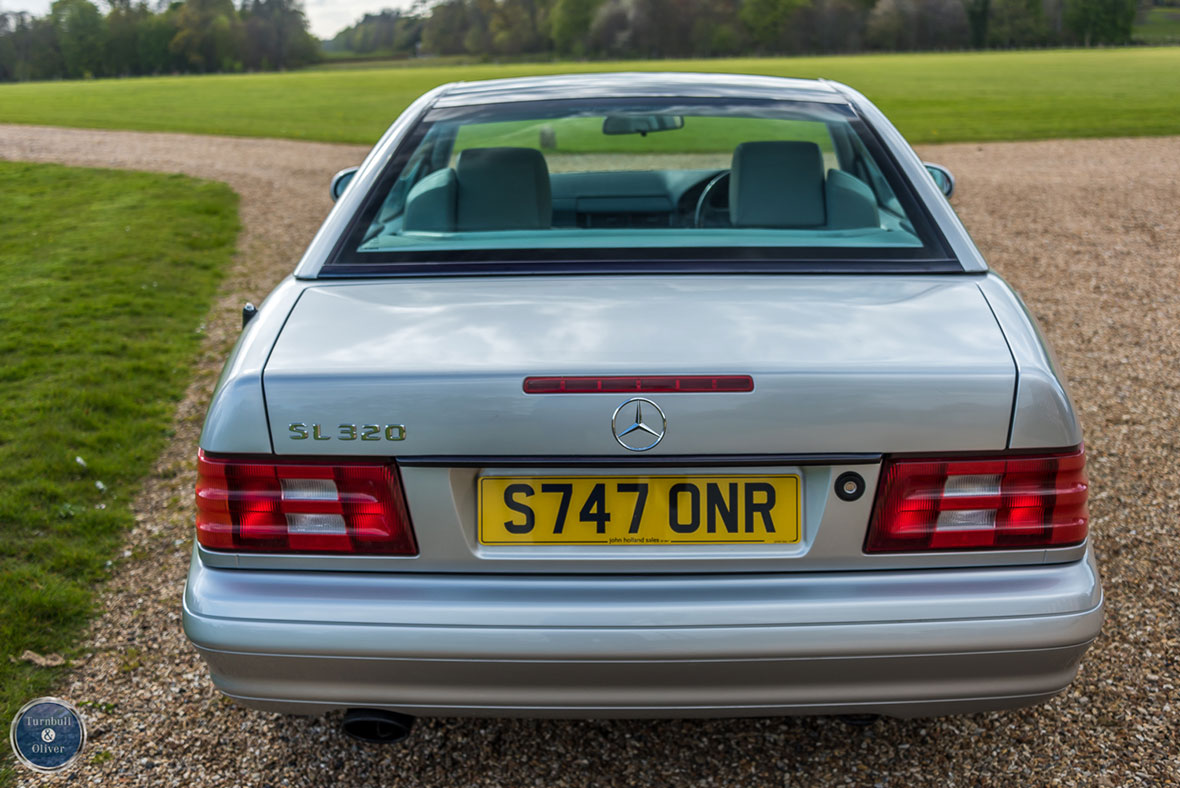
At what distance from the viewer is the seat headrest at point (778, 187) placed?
2.56 meters

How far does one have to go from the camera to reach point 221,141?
1888cm

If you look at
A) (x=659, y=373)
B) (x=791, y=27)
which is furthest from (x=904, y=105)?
(x=791, y=27)

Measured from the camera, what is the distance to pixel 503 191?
262 cm

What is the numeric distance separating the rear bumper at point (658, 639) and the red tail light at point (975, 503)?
0.06 m

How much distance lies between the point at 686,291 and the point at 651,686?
798 mm

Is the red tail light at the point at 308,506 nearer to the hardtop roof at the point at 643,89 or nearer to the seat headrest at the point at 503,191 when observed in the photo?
the seat headrest at the point at 503,191

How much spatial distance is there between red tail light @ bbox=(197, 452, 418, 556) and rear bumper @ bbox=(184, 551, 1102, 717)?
0.20 feet

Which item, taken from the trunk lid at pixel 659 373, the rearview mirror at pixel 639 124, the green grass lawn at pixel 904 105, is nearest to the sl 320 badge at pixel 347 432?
the trunk lid at pixel 659 373

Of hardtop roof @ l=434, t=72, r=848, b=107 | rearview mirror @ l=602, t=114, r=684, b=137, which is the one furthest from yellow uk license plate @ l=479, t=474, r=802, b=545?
rearview mirror @ l=602, t=114, r=684, b=137

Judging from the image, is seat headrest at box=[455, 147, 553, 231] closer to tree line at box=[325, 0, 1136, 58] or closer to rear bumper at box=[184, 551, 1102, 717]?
rear bumper at box=[184, 551, 1102, 717]

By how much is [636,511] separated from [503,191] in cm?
121

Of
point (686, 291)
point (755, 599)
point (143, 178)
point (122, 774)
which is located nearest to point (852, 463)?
point (755, 599)

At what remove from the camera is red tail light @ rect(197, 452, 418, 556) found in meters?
1.75

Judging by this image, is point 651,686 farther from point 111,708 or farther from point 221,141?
point 221,141
